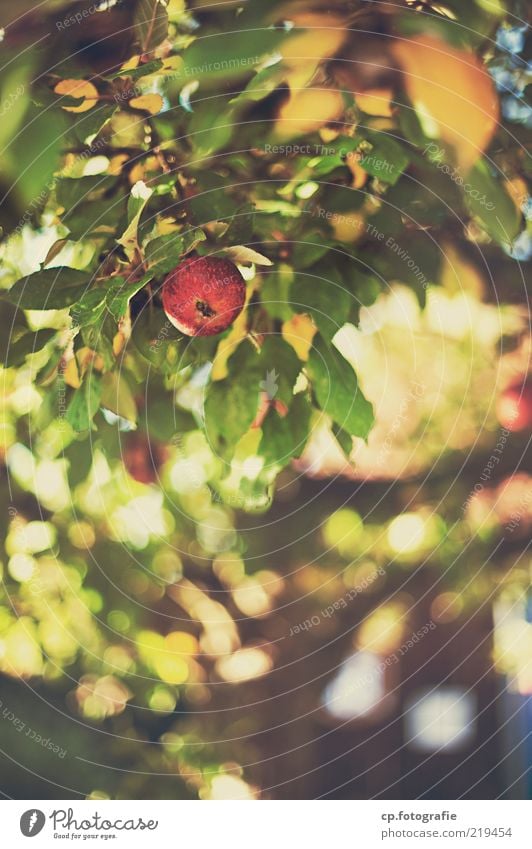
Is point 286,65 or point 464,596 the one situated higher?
point 286,65

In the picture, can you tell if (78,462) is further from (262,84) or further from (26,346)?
(262,84)

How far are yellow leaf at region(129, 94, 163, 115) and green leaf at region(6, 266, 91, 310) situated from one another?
0.12m

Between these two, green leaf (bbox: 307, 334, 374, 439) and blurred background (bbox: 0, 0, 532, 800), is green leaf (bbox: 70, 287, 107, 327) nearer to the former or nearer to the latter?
blurred background (bbox: 0, 0, 532, 800)

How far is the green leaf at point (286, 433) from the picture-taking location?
1.84 feet

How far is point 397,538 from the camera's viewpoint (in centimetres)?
57

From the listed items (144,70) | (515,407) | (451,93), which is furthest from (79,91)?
(515,407)

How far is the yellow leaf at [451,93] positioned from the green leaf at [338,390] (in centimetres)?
17

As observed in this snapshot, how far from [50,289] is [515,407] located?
36cm

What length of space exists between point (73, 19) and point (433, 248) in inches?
12.4

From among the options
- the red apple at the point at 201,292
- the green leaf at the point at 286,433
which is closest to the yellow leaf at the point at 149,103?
the red apple at the point at 201,292

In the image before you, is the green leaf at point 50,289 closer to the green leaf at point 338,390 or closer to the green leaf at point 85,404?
the green leaf at point 85,404
